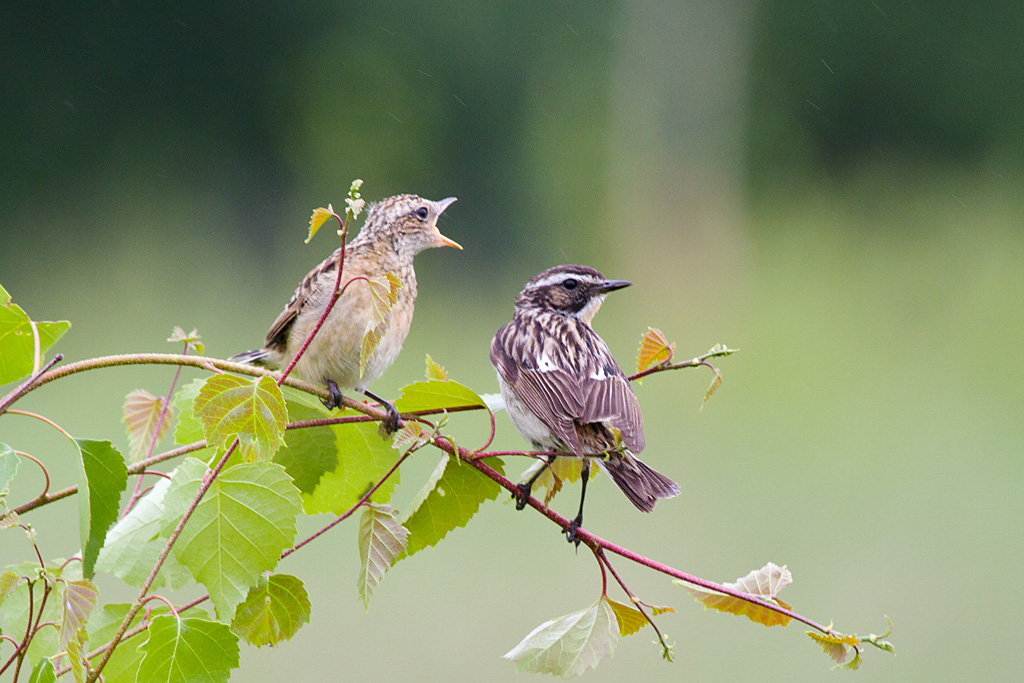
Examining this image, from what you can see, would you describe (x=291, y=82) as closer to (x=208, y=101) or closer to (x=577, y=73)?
(x=208, y=101)

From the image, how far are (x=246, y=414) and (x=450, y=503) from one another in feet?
1.11

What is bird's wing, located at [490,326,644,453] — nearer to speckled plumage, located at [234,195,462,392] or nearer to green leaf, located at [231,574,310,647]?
speckled plumage, located at [234,195,462,392]

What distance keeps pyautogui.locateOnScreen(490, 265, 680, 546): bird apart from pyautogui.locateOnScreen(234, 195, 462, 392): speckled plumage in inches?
8.7

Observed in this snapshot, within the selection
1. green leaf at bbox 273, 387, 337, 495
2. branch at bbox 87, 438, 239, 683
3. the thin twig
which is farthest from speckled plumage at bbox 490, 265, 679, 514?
the thin twig

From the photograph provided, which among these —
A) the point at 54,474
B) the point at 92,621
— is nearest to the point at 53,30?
the point at 54,474

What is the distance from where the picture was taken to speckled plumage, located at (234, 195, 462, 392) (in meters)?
1.92

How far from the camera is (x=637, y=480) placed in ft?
4.95

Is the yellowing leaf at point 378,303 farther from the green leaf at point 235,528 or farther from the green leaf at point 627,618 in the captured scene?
the green leaf at point 627,618

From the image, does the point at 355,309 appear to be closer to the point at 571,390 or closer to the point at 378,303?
the point at 571,390

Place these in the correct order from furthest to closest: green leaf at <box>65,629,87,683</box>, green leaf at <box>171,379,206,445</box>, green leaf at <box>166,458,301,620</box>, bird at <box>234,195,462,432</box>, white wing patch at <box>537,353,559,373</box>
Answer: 1. bird at <box>234,195,462,432</box>
2. white wing patch at <box>537,353,559,373</box>
3. green leaf at <box>171,379,206,445</box>
4. green leaf at <box>166,458,301,620</box>
5. green leaf at <box>65,629,87,683</box>

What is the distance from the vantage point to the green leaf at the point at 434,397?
1.15m

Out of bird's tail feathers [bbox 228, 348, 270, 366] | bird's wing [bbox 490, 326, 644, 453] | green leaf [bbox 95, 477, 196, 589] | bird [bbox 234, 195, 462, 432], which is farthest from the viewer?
bird's tail feathers [bbox 228, 348, 270, 366]

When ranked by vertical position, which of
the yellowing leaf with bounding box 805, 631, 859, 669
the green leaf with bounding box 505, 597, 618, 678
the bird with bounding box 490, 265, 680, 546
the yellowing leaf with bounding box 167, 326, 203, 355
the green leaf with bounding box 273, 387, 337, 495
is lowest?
the green leaf with bounding box 505, 597, 618, 678

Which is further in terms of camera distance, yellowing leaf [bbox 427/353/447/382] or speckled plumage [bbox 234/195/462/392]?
speckled plumage [bbox 234/195/462/392]
